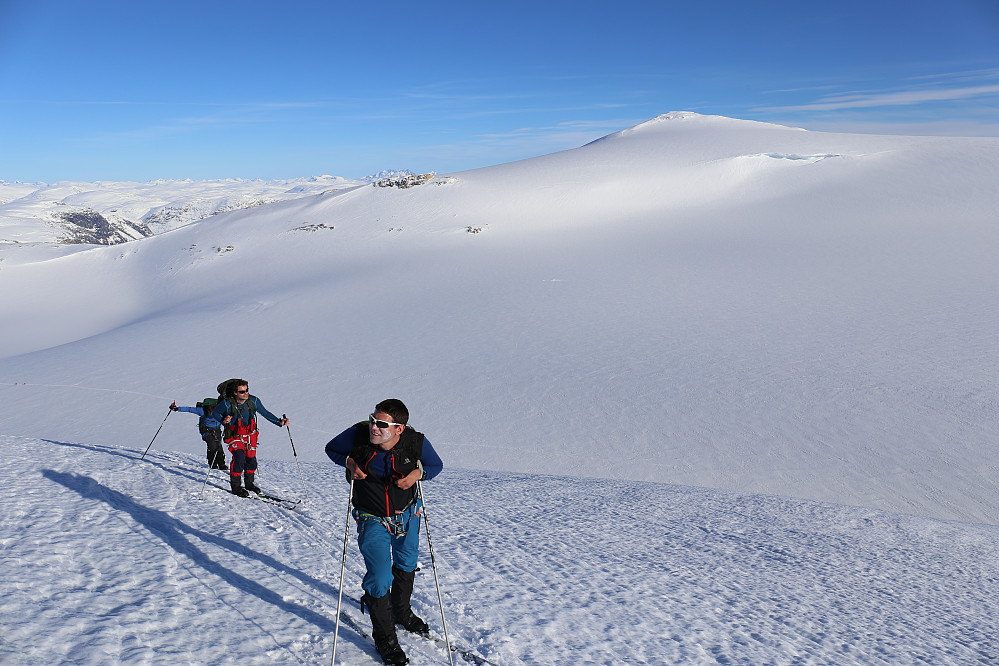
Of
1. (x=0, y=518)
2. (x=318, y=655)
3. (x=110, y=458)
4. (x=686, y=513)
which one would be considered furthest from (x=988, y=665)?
(x=110, y=458)

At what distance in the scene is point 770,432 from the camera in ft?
38.2

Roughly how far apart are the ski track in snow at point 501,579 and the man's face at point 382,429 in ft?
5.14

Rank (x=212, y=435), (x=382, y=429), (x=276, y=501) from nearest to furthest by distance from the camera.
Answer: (x=382, y=429), (x=276, y=501), (x=212, y=435)

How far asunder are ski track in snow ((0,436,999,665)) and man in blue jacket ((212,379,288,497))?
35 cm

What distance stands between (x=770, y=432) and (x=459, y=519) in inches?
295

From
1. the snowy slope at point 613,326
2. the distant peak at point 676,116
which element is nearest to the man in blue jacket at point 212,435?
the snowy slope at point 613,326

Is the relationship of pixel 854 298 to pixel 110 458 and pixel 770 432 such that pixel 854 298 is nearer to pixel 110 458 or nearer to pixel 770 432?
pixel 770 432

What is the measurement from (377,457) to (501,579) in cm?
230

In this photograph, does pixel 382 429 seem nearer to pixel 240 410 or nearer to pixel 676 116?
pixel 240 410

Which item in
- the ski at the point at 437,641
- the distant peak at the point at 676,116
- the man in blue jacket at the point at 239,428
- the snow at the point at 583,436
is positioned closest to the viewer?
the ski at the point at 437,641

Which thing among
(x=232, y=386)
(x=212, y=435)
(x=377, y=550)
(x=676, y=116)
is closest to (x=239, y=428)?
(x=232, y=386)

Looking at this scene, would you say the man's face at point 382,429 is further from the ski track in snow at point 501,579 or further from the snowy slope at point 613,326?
the snowy slope at point 613,326

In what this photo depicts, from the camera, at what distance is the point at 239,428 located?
754 cm

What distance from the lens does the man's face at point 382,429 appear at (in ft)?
12.1
